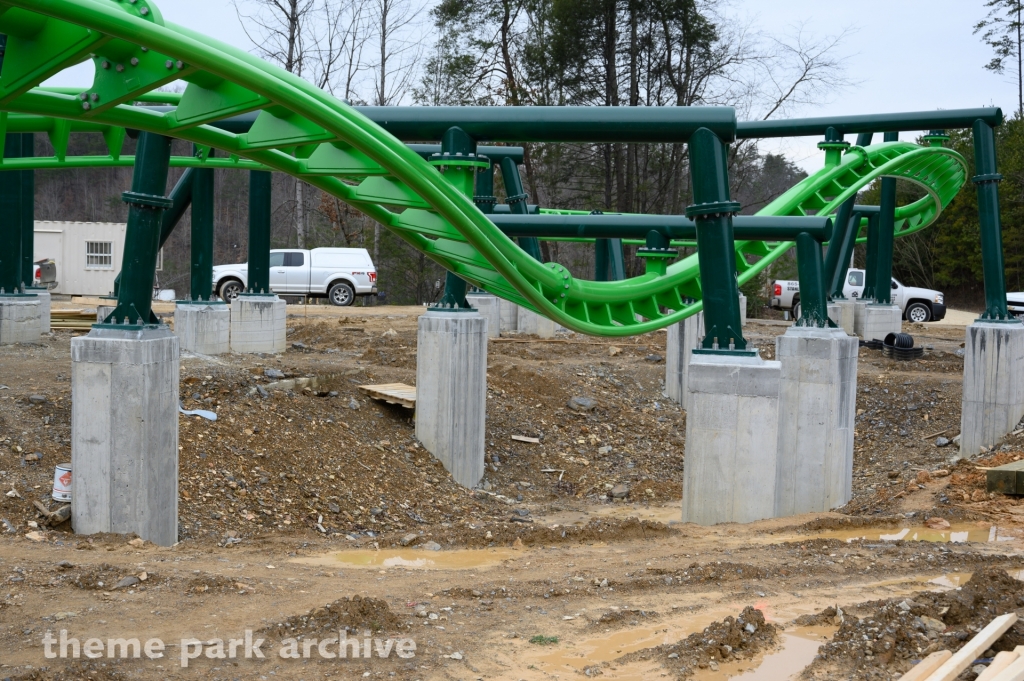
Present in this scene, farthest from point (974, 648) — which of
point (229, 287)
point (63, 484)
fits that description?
point (229, 287)

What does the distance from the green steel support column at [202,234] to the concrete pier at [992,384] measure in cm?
1163

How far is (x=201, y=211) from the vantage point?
1512 cm

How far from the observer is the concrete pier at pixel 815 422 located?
1241cm

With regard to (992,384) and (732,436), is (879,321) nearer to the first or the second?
(992,384)

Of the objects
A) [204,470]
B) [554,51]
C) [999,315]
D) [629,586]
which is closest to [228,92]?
[629,586]

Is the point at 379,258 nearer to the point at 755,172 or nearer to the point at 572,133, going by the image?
the point at 755,172

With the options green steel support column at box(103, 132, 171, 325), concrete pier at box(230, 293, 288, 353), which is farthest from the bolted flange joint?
concrete pier at box(230, 293, 288, 353)

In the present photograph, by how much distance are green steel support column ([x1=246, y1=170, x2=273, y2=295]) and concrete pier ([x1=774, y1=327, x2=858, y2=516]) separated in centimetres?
856

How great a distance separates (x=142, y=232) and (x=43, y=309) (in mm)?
8252

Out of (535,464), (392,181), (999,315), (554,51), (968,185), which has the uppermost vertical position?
(554,51)

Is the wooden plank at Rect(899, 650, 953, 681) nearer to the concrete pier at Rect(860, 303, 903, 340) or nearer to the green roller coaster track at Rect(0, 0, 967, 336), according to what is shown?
the green roller coaster track at Rect(0, 0, 967, 336)

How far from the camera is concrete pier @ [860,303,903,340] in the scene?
75.6ft

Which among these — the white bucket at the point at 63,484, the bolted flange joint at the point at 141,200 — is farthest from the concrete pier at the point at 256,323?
the bolted flange joint at the point at 141,200

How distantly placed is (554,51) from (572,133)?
1067 inches
